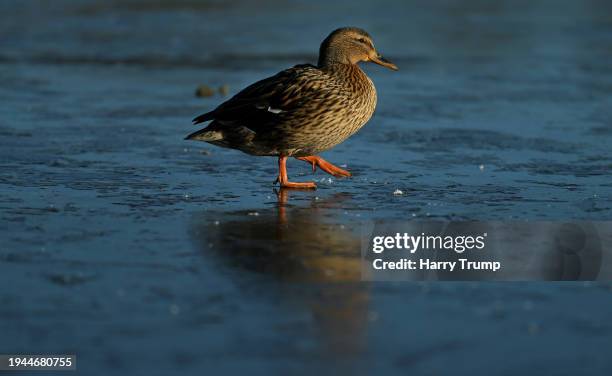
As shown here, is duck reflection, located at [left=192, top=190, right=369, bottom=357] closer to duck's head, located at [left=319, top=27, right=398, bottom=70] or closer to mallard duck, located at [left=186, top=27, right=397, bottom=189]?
mallard duck, located at [left=186, top=27, right=397, bottom=189]

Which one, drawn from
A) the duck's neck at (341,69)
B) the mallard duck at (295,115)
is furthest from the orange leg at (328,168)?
the duck's neck at (341,69)

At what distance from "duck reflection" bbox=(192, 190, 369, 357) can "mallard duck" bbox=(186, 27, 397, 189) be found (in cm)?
42

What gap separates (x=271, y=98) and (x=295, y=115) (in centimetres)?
20

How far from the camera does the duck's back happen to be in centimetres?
701

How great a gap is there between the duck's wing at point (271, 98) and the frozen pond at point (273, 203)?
17.3 inches

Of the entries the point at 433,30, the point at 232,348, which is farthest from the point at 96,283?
the point at 433,30

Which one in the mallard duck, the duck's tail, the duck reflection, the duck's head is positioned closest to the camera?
the duck reflection

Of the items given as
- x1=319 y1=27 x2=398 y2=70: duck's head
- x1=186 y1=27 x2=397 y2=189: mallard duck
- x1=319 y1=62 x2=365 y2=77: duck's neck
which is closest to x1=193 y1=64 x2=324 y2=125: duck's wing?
x1=186 y1=27 x2=397 y2=189: mallard duck

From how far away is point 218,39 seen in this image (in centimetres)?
1478

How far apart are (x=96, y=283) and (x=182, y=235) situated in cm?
94

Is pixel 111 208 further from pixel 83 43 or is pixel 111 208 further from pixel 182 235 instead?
pixel 83 43

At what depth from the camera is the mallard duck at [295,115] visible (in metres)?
7.01

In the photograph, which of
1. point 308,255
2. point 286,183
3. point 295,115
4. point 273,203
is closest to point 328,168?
point 286,183

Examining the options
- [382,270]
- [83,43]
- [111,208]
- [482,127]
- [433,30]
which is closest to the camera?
[382,270]
